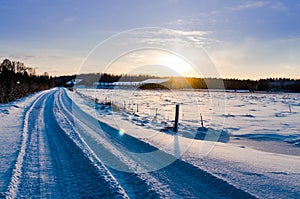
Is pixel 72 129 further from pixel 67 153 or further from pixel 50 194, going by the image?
pixel 50 194

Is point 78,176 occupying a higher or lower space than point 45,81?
lower

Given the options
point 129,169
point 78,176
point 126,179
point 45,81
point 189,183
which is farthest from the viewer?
point 45,81

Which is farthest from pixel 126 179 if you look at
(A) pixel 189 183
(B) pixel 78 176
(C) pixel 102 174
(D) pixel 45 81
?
(D) pixel 45 81

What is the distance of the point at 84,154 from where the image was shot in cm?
643

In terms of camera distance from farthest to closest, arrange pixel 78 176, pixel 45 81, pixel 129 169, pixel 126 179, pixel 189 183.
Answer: pixel 45 81 → pixel 129 169 → pixel 78 176 → pixel 126 179 → pixel 189 183

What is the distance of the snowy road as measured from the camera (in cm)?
430

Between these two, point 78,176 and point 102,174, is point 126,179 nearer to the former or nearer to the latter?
point 102,174

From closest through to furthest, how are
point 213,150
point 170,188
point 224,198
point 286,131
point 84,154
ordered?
point 224,198
point 170,188
point 84,154
point 213,150
point 286,131

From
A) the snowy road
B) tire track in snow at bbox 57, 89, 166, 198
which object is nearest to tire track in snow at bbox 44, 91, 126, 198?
the snowy road

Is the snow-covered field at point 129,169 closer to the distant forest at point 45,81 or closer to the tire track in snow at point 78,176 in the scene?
the tire track in snow at point 78,176

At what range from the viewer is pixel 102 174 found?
504 cm

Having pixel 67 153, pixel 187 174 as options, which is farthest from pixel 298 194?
pixel 67 153

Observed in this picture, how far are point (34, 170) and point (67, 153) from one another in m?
1.34

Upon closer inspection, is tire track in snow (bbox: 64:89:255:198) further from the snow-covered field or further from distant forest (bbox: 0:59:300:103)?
distant forest (bbox: 0:59:300:103)
